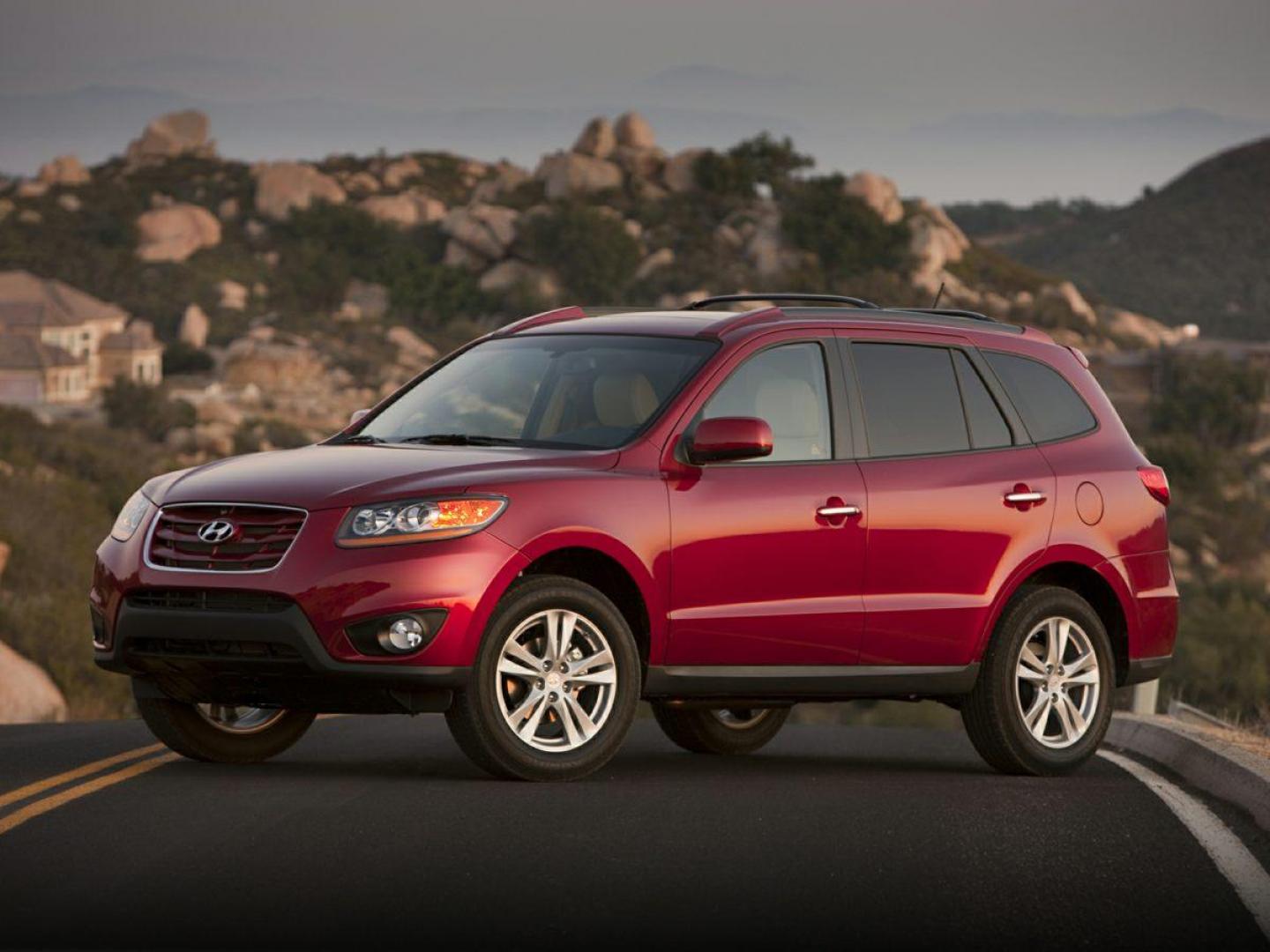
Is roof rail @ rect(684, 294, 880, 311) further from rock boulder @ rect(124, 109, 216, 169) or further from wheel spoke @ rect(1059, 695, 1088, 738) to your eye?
rock boulder @ rect(124, 109, 216, 169)

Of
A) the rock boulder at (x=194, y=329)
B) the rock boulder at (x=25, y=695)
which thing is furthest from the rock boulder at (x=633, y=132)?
the rock boulder at (x=25, y=695)

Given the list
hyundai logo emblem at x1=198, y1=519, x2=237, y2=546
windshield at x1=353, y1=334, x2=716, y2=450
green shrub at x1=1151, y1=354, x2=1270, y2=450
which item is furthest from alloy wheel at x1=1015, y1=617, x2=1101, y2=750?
green shrub at x1=1151, y1=354, x2=1270, y2=450

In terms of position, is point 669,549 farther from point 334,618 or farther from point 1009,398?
point 1009,398

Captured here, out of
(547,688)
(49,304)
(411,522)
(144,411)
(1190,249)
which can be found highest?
(1190,249)

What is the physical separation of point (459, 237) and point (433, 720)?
399ft

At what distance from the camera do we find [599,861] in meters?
7.61

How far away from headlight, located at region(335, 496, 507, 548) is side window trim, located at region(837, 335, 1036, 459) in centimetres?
211

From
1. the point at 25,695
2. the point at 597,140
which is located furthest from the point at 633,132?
the point at 25,695

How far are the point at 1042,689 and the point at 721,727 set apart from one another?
1.80 metres

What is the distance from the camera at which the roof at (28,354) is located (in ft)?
384

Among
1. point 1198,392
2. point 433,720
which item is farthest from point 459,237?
point 433,720

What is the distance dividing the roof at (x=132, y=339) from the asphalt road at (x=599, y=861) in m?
113

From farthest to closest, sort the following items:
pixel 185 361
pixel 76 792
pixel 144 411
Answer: pixel 185 361, pixel 144 411, pixel 76 792

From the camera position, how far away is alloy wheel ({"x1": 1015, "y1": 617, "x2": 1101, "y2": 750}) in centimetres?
1085
